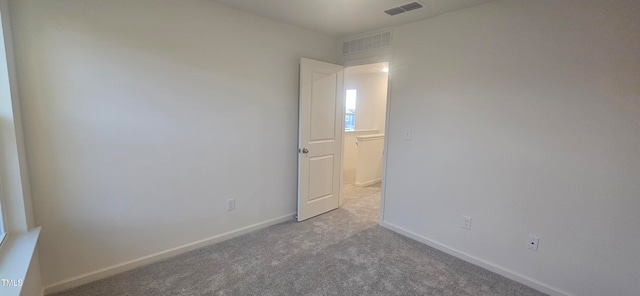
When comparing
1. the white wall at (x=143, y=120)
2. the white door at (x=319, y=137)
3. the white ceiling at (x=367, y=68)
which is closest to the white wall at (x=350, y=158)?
the white ceiling at (x=367, y=68)

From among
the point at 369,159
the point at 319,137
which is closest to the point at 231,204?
the point at 319,137

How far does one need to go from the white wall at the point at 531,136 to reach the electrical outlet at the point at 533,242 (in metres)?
0.04

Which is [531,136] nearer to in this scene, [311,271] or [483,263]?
[483,263]

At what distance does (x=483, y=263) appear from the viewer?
93.8 inches

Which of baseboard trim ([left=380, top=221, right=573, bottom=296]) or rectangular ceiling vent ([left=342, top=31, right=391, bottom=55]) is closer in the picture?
baseboard trim ([left=380, top=221, right=573, bottom=296])

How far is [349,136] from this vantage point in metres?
5.21

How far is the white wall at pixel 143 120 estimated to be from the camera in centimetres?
178

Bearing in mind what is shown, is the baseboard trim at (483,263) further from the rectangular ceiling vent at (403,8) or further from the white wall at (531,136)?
the rectangular ceiling vent at (403,8)

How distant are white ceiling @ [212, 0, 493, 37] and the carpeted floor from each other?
2.26 meters

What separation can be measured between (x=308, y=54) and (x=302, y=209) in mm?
1868

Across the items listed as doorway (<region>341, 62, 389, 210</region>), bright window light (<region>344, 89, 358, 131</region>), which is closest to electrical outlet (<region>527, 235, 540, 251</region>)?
doorway (<region>341, 62, 389, 210</region>)

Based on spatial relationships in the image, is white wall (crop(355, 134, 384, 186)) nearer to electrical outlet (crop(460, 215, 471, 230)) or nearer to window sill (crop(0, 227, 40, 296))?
electrical outlet (crop(460, 215, 471, 230))

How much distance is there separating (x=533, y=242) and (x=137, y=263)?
3.21 m

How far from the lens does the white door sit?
122 inches
